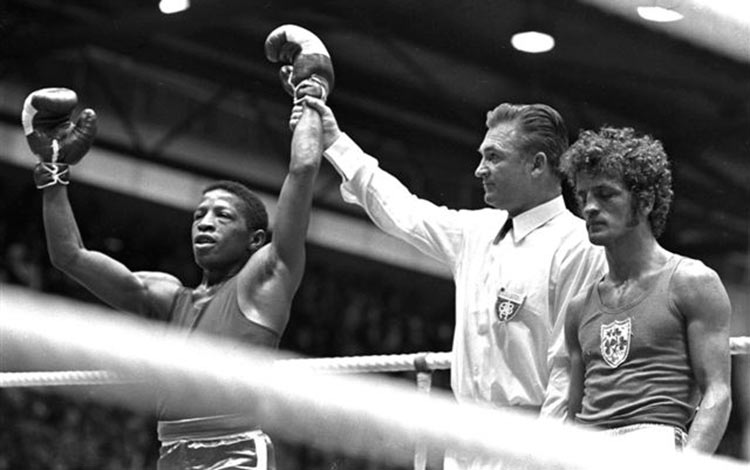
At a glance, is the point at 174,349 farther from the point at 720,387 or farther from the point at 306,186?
the point at 306,186

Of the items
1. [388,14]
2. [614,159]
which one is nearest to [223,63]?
[388,14]

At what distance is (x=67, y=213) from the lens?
81.7 inches

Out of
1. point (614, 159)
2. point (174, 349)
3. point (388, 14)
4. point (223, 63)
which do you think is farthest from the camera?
point (223, 63)

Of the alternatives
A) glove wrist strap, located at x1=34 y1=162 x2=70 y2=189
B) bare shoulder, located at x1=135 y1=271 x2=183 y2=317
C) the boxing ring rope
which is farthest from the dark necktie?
the boxing ring rope

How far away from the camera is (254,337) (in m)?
1.91

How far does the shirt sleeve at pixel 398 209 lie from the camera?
194 cm

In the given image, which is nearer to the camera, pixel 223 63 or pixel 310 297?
pixel 223 63

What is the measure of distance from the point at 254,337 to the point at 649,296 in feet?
1.95

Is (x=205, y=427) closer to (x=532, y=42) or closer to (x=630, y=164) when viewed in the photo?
(x=630, y=164)

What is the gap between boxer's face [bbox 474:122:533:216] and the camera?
188 centimetres

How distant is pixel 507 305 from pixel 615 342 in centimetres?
22

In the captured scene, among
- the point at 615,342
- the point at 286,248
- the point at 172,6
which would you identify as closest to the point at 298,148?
the point at 286,248

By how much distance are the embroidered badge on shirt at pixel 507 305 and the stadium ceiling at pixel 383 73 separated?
4.24 metres

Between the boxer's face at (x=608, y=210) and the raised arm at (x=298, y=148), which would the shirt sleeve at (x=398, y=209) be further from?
the boxer's face at (x=608, y=210)
